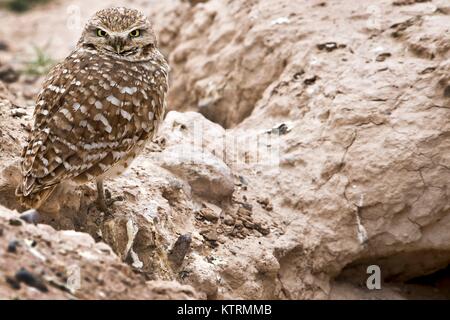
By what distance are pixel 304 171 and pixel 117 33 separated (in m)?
2.01

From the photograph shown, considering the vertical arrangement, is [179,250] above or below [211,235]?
below

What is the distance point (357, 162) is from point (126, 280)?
2881 mm

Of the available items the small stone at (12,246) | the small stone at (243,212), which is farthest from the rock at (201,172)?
the small stone at (12,246)

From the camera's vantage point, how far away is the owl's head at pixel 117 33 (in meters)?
6.67

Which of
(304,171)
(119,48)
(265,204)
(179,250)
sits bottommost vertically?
(179,250)

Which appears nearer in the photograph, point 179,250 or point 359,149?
point 179,250

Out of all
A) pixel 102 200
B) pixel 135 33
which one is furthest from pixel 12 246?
pixel 135 33

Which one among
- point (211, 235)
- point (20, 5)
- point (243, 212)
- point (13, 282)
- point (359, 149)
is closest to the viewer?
point (13, 282)

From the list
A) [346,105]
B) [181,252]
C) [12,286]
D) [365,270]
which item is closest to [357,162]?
[346,105]

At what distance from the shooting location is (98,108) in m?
6.16

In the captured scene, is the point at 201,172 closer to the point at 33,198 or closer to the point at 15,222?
the point at 33,198

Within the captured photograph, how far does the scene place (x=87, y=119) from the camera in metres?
6.11

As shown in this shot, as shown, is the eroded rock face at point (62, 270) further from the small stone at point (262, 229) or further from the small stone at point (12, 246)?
the small stone at point (262, 229)

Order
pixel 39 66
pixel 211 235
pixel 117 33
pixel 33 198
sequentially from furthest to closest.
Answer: pixel 39 66, pixel 211 235, pixel 117 33, pixel 33 198
